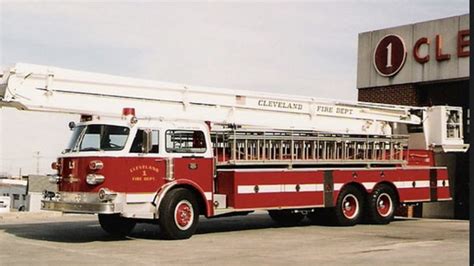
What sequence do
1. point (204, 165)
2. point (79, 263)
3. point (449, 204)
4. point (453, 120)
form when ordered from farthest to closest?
1. point (449, 204)
2. point (453, 120)
3. point (204, 165)
4. point (79, 263)

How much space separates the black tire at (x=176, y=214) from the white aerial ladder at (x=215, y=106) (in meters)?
1.57

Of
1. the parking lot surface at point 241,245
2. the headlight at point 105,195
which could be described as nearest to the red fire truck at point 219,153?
the headlight at point 105,195

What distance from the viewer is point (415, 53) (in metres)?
20.3

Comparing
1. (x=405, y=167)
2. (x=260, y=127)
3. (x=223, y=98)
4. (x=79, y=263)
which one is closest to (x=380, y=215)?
(x=405, y=167)

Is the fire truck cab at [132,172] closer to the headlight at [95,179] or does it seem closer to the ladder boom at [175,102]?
the headlight at [95,179]

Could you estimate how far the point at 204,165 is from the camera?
12906 mm

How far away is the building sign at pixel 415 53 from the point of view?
63.1 ft

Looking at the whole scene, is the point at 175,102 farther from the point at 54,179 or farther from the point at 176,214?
the point at 54,179

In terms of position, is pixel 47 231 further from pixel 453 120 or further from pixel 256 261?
pixel 453 120

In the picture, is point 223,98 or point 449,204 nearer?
point 223,98

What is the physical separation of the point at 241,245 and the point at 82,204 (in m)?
2.77

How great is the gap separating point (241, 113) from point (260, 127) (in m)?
0.58

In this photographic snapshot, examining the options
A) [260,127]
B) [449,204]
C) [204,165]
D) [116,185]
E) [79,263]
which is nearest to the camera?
[79,263]

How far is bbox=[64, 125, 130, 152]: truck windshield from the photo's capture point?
1198 cm
